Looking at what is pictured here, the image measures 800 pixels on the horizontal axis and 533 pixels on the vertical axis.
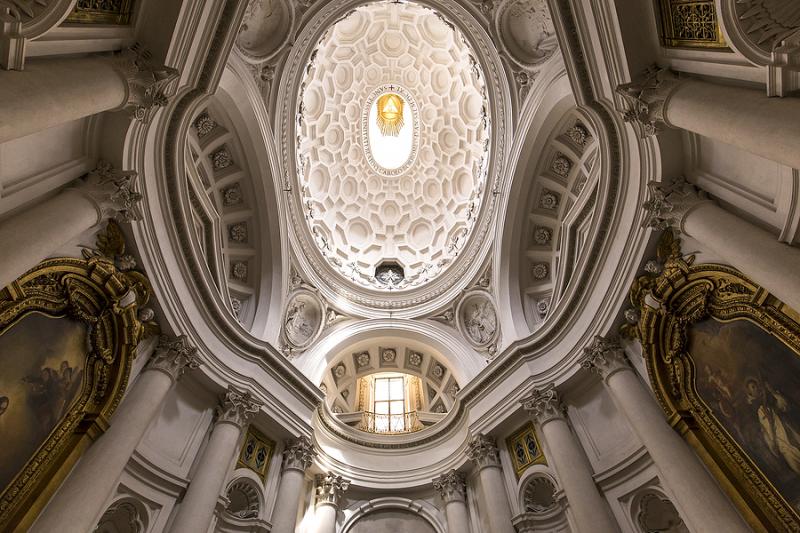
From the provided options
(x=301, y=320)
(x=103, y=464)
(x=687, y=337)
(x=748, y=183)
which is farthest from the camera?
(x=301, y=320)

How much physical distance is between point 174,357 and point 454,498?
8570 millimetres

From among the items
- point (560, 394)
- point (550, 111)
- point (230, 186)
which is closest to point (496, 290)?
point (560, 394)

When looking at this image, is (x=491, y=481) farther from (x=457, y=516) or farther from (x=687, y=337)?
(x=687, y=337)

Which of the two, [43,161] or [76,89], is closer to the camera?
[76,89]

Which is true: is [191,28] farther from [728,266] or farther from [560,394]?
[560,394]

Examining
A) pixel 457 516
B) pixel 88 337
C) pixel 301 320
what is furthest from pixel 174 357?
pixel 457 516

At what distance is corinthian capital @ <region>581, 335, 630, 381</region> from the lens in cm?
991

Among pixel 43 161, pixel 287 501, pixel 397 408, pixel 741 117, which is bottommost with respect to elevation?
pixel 287 501

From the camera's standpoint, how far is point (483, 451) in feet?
40.5

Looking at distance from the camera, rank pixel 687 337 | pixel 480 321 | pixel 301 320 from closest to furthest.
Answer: pixel 687 337 < pixel 301 320 < pixel 480 321

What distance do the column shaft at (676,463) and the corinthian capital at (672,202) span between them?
3.44 m

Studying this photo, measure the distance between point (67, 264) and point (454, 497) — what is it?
36.5 ft

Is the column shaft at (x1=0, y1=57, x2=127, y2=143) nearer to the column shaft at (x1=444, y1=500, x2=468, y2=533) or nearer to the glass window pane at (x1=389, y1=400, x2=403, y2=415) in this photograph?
the column shaft at (x1=444, y1=500, x2=468, y2=533)

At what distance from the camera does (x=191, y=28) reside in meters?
7.75
